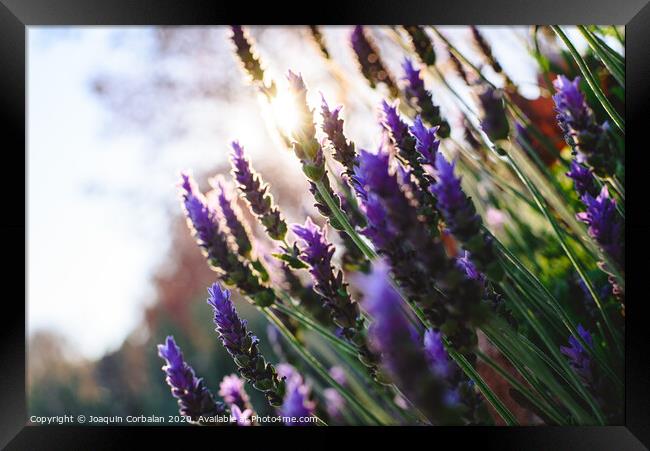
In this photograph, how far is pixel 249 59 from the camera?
4.05 ft

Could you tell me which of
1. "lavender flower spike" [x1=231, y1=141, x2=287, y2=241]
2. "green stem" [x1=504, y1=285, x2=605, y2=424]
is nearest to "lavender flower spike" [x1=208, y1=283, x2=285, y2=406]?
"lavender flower spike" [x1=231, y1=141, x2=287, y2=241]

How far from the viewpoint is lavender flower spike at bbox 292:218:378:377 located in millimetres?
1015

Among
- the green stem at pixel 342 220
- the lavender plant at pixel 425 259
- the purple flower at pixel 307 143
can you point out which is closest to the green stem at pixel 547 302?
the lavender plant at pixel 425 259

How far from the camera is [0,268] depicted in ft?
4.77

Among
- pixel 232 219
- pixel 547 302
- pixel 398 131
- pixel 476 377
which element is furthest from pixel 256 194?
pixel 547 302

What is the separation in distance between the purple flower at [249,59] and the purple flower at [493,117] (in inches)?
17.0

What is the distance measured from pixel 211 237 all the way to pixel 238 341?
0.19m

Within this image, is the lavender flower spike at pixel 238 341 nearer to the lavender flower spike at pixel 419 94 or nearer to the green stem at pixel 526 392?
the green stem at pixel 526 392

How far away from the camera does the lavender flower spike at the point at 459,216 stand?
2.88 ft

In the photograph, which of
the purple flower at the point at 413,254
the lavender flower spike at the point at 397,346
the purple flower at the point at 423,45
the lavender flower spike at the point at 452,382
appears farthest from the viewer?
the purple flower at the point at 423,45

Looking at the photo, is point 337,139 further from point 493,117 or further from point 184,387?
point 184,387

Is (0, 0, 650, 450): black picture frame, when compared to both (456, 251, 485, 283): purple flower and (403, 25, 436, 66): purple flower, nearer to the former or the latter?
(403, 25, 436, 66): purple flower

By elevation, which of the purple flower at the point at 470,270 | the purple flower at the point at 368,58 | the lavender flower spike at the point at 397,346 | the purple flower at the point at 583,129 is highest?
the purple flower at the point at 368,58

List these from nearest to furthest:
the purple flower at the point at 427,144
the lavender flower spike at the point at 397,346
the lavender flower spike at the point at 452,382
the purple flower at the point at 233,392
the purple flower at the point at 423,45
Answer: the lavender flower spike at the point at 397,346 → the lavender flower spike at the point at 452,382 → the purple flower at the point at 427,144 → the purple flower at the point at 233,392 → the purple flower at the point at 423,45
